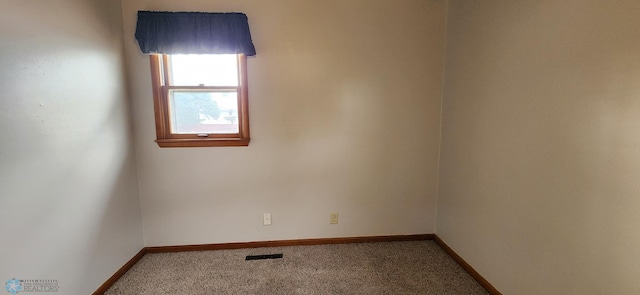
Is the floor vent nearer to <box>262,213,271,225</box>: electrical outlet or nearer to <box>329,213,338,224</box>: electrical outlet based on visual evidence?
<box>262,213,271,225</box>: electrical outlet

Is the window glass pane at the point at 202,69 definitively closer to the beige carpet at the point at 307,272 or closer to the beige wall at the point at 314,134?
the beige wall at the point at 314,134

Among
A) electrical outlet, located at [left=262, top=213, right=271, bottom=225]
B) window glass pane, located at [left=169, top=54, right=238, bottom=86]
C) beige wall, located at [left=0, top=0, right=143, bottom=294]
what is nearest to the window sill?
beige wall, located at [left=0, top=0, right=143, bottom=294]

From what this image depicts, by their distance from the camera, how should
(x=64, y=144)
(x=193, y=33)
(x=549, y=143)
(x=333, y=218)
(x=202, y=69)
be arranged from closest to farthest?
(x=549, y=143), (x=64, y=144), (x=193, y=33), (x=202, y=69), (x=333, y=218)

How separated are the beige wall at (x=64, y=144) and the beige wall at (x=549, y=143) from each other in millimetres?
2767

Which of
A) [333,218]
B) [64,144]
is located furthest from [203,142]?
[333,218]

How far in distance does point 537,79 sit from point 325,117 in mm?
1488

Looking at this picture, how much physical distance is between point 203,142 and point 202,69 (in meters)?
0.64

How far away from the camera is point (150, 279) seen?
198 centimetres

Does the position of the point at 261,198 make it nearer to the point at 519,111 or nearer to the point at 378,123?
the point at 378,123

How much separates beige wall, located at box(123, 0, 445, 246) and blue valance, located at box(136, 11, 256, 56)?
0.11 m

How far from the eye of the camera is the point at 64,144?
1545 mm

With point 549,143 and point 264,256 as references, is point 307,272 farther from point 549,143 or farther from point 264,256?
point 549,143

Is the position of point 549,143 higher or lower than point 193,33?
lower

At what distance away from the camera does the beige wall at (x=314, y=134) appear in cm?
221
